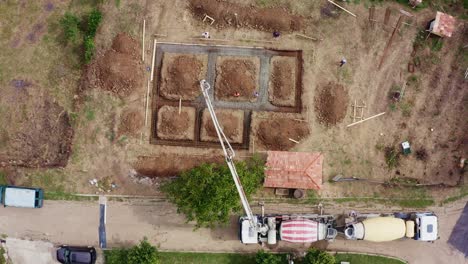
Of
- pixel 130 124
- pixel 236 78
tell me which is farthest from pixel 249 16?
pixel 130 124

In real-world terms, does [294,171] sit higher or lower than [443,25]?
lower

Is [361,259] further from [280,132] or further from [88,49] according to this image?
[88,49]

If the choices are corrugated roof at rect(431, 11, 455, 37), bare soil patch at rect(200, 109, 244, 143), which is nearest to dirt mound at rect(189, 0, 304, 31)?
bare soil patch at rect(200, 109, 244, 143)

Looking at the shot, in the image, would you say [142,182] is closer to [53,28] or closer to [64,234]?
[64,234]

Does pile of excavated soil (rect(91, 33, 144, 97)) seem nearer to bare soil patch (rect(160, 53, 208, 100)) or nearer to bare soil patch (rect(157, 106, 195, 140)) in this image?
bare soil patch (rect(160, 53, 208, 100))

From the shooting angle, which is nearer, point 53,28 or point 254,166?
point 254,166

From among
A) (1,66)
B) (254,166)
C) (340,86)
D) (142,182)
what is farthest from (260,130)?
(1,66)
